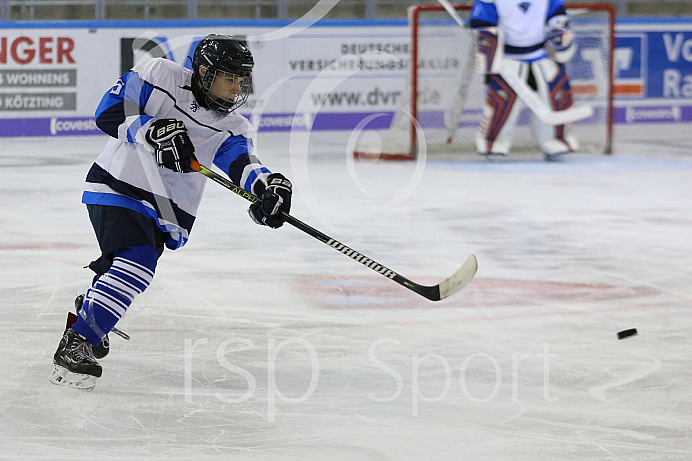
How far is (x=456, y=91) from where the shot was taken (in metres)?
8.58

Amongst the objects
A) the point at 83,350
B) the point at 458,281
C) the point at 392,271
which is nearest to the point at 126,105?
the point at 83,350

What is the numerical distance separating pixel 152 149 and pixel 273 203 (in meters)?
0.32

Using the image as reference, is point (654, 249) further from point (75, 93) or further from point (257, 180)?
point (75, 93)

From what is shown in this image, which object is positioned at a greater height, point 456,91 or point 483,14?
point 483,14

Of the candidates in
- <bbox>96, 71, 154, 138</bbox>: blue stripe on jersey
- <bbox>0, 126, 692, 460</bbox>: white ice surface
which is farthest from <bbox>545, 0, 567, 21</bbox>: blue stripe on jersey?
<bbox>96, 71, 154, 138</bbox>: blue stripe on jersey

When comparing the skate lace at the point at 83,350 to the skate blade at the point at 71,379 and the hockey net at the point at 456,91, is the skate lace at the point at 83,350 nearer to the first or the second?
the skate blade at the point at 71,379

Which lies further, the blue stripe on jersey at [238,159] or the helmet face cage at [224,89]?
the blue stripe on jersey at [238,159]

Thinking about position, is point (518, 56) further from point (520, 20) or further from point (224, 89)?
point (224, 89)

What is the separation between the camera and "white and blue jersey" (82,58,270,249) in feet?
8.50

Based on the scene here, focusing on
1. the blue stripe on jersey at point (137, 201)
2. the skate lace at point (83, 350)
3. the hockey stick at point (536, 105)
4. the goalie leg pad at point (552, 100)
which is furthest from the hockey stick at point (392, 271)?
the goalie leg pad at point (552, 100)

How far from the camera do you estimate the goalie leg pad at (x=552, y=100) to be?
317 inches

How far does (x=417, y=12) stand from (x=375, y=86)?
986 millimetres

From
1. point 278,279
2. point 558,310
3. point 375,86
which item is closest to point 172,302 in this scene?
→ point 278,279

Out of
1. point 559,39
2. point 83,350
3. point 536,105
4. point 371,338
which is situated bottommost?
point 371,338
